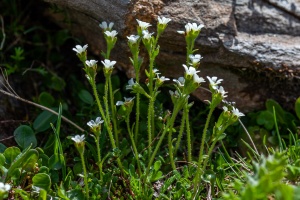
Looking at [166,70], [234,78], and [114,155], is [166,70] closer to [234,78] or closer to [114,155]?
[234,78]

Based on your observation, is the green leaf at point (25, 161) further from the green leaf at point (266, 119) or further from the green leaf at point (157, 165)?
the green leaf at point (266, 119)

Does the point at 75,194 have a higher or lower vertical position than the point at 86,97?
lower

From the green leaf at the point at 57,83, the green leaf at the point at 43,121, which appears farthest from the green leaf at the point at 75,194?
the green leaf at the point at 57,83

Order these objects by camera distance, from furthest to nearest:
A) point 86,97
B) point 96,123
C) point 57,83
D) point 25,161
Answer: point 57,83
point 86,97
point 25,161
point 96,123

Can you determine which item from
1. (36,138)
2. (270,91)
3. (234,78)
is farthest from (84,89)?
(270,91)

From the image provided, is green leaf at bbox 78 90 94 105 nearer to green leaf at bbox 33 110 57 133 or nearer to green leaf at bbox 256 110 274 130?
green leaf at bbox 33 110 57 133

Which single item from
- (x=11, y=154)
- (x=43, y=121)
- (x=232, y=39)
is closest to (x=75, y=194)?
(x=11, y=154)

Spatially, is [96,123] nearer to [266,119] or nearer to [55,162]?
[55,162]
